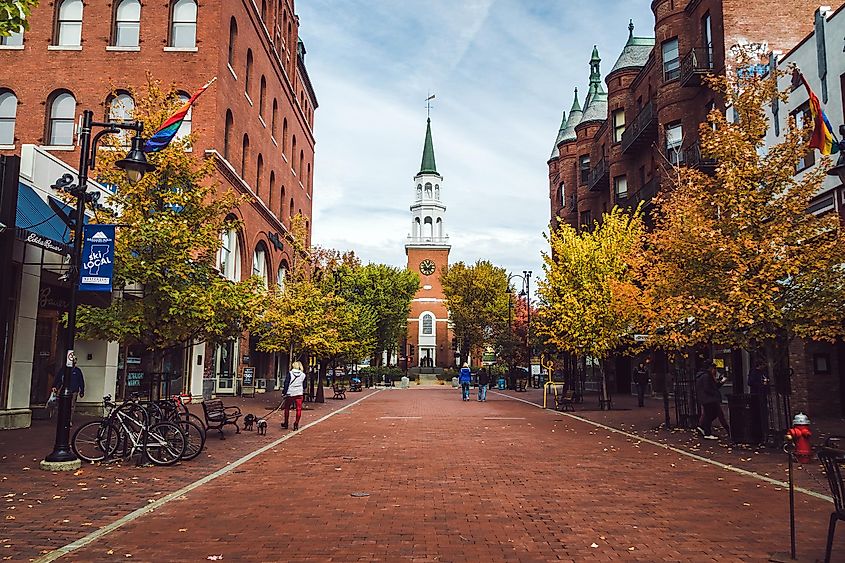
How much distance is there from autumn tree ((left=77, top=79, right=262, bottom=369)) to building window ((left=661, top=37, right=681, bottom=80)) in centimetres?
2329

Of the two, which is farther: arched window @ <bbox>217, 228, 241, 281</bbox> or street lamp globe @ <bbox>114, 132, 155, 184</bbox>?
arched window @ <bbox>217, 228, 241, 281</bbox>

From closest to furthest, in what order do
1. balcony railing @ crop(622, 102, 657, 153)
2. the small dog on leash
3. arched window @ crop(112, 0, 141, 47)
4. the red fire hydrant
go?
the red fire hydrant < the small dog on leash < arched window @ crop(112, 0, 141, 47) < balcony railing @ crop(622, 102, 657, 153)

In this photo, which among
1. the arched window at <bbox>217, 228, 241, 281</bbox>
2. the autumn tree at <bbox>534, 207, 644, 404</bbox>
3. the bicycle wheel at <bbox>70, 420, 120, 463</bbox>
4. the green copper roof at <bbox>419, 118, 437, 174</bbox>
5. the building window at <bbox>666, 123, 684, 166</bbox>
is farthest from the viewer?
the green copper roof at <bbox>419, 118, 437, 174</bbox>

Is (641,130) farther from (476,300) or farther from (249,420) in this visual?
(476,300)

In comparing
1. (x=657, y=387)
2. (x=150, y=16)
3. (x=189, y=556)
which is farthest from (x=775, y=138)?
(x=150, y=16)

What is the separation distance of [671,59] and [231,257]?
22019mm

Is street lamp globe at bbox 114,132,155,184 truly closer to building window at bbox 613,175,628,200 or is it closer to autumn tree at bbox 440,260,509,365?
building window at bbox 613,175,628,200

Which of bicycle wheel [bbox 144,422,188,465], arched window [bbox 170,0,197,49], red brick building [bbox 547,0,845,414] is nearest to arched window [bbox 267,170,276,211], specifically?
arched window [bbox 170,0,197,49]

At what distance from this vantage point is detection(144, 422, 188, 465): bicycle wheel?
11781 millimetres

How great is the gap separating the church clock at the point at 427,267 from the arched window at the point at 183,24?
60156mm

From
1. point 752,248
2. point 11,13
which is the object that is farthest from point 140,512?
point 752,248

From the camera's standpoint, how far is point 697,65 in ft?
95.7

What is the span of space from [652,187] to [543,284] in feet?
32.3

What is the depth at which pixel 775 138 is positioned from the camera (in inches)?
881
